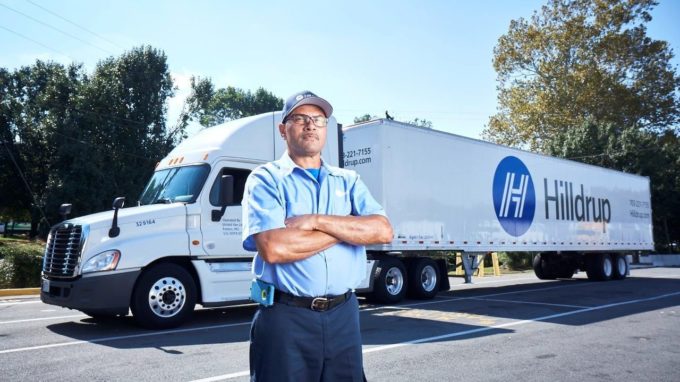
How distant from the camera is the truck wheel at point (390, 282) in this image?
454 inches

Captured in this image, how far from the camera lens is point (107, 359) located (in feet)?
20.2

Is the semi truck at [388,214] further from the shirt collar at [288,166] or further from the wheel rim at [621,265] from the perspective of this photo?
the shirt collar at [288,166]

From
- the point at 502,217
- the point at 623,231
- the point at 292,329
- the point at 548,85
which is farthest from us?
the point at 548,85

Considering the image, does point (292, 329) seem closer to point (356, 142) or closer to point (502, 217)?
point (356, 142)

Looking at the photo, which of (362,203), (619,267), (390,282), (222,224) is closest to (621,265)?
(619,267)

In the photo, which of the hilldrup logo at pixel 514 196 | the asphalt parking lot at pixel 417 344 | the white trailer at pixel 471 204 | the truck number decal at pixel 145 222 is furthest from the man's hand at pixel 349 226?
the hilldrup logo at pixel 514 196

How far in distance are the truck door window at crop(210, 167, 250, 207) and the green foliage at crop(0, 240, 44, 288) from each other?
30.3 feet

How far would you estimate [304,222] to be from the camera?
2494mm

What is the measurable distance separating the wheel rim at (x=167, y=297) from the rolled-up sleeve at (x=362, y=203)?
607 centimetres

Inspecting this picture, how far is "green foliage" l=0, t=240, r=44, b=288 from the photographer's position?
48.5 ft

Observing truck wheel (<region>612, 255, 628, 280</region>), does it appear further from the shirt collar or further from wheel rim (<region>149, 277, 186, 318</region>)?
the shirt collar

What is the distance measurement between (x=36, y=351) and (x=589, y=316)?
879cm

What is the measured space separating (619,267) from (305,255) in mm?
20105

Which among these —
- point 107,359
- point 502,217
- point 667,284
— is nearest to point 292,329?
point 107,359
